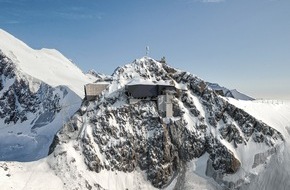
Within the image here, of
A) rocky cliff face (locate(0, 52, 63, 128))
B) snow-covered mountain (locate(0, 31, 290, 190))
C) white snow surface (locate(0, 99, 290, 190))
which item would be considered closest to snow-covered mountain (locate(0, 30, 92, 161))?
rocky cliff face (locate(0, 52, 63, 128))

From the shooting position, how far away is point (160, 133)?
4579 inches

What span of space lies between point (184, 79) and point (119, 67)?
64.4ft

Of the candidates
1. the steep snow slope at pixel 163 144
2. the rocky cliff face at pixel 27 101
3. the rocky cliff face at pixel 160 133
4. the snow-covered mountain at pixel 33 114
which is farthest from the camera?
the rocky cliff face at pixel 27 101

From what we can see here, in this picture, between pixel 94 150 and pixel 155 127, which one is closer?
pixel 94 150

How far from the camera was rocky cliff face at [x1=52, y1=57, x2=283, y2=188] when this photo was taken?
11112cm

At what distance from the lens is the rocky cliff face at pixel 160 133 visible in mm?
111125

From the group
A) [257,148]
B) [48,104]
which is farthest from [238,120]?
[48,104]

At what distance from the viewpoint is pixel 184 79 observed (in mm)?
125438

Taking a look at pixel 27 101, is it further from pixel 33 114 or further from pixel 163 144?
pixel 163 144

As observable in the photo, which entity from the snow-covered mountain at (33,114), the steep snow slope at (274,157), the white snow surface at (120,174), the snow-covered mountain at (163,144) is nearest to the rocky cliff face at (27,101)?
the snow-covered mountain at (33,114)

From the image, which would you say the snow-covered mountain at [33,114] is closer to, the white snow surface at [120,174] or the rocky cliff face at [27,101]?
the rocky cliff face at [27,101]

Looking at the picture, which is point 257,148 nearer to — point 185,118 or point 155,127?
point 185,118

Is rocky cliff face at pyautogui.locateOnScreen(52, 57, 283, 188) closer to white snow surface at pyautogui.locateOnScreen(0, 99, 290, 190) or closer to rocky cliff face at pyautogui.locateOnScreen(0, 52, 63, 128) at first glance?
white snow surface at pyautogui.locateOnScreen(0, 99, 290, 190)

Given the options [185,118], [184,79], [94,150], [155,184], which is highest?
[184,79]
